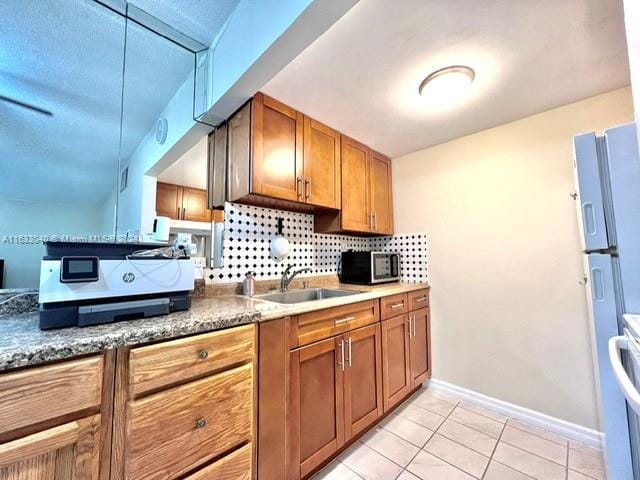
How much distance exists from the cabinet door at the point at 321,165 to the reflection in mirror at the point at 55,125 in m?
1.05

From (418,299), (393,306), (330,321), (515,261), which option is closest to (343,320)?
(330,321)

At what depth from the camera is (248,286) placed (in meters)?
1.68

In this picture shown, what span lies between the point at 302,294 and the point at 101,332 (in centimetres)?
131

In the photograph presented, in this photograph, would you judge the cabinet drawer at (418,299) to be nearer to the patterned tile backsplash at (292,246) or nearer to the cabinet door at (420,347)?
the cabinet door at (420,347)

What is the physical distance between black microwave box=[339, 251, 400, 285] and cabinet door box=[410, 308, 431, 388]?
381 millimetres

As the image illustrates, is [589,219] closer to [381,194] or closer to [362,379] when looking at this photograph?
[362,379]

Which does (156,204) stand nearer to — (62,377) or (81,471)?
(62,377)

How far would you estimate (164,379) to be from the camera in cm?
84

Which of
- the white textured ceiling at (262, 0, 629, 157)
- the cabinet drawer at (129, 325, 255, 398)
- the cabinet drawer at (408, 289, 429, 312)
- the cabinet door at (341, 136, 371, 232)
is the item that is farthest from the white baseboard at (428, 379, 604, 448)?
the white textured ceiling at (262, 0, 629, 157)

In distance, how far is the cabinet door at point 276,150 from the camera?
1.53 m

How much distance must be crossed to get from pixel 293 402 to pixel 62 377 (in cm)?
85

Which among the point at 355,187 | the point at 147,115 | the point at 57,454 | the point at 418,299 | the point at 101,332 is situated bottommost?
the point at 57,454

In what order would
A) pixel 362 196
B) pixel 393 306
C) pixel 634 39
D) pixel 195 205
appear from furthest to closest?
pixel 362 196 → pixel 393 306 → pixel 195 205 → pixel 634 39

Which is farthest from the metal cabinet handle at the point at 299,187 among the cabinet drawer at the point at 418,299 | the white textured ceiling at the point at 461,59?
the cabinet drawer at the point at 418,299
